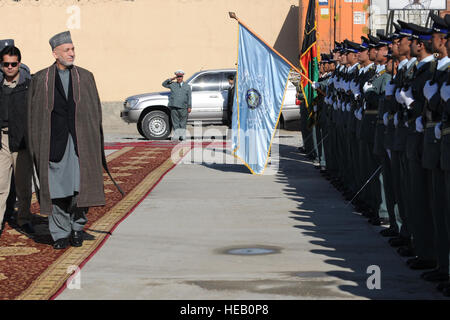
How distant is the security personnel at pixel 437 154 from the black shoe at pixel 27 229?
4.33 metres

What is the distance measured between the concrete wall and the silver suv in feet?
18.9

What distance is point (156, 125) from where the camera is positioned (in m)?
23.9

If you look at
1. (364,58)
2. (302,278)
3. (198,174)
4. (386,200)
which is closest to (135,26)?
(198,174)

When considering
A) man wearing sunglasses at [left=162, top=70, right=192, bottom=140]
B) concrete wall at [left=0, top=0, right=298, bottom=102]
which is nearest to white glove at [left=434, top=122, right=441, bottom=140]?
man wearing sunglasses at [left=162, top=70, right=192, bottom=140]

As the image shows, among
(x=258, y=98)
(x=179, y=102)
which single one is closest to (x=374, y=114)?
(x=258, y=98)

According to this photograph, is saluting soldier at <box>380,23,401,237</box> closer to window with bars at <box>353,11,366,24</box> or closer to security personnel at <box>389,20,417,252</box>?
security personnel at <box>389,20,417,252</box>

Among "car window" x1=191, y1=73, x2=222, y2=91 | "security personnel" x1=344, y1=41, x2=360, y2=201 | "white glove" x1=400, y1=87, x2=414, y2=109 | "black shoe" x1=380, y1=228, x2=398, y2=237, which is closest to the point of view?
"white glove" x1=400, y1=87, x2=414, y2=109

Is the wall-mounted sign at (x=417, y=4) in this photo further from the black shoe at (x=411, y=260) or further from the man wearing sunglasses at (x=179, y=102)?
the black shoe at (x=411, y=260)

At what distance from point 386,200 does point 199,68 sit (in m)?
21.5

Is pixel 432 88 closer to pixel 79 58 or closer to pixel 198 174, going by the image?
pixel 198 174

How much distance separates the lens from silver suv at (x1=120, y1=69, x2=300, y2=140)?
942 inches

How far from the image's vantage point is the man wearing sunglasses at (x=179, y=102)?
22.7 m

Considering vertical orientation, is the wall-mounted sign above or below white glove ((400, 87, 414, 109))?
above

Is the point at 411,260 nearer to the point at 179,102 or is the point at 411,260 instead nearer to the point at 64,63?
the point at 64,63
